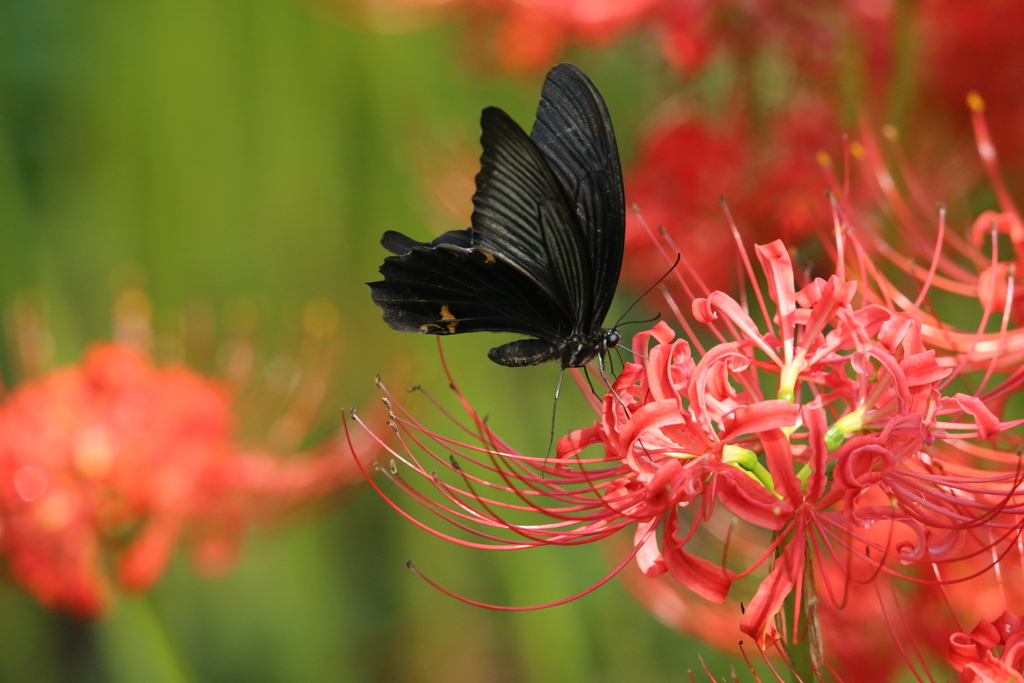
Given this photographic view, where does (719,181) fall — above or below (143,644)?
above

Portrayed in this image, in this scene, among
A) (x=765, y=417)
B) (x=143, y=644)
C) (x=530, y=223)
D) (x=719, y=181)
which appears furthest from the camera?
(x=719, y=181)

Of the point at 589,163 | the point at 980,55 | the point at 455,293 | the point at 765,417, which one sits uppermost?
the point at 980,55

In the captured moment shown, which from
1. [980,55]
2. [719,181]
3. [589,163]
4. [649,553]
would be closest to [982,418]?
[649,553]

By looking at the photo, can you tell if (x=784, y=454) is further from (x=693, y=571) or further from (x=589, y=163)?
(x=589, y=163)

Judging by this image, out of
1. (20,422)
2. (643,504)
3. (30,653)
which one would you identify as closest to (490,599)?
(30,653)

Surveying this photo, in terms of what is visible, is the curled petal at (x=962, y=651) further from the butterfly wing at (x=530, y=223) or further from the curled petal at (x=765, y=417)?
the butterfly wing at (x=530, y=223)

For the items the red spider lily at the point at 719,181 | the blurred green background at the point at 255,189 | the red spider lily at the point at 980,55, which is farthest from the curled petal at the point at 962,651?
the blurred green background at the point at 255,189

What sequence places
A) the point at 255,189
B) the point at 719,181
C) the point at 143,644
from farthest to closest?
the point at 255,189, the point at 719,181, the point at 143,644
